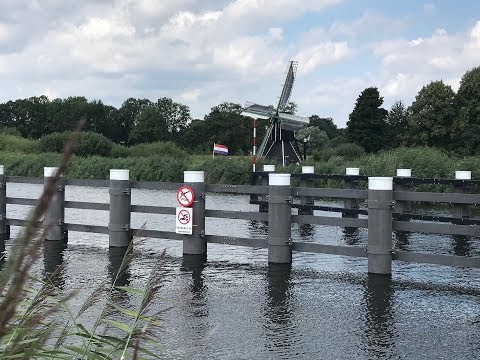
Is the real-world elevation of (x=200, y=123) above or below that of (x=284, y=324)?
above

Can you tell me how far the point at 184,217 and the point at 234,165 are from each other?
20.6 meters

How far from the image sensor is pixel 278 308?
8.53 m

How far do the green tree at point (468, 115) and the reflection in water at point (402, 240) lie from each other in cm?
4340

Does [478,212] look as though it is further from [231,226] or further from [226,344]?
[226,344]

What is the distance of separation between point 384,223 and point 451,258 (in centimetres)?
114

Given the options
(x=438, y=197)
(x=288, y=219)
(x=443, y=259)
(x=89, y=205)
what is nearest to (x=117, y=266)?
(x=89, y=205)

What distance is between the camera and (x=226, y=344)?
6812mm

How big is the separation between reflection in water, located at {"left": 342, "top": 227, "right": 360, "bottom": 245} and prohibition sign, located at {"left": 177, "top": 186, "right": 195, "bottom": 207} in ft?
15.4

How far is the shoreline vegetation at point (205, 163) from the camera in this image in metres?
26.9

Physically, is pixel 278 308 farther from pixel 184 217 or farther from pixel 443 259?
pixel 184 217

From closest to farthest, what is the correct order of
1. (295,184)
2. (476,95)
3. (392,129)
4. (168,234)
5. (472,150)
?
(168,234), (295,184), (472,150), (476,95), (392,129)

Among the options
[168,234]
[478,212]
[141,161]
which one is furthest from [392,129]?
[168,234]

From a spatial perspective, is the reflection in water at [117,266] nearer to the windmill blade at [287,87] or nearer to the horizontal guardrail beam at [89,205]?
the horizontal guardrail beam at [89,205]

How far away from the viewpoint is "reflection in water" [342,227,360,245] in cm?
1581
